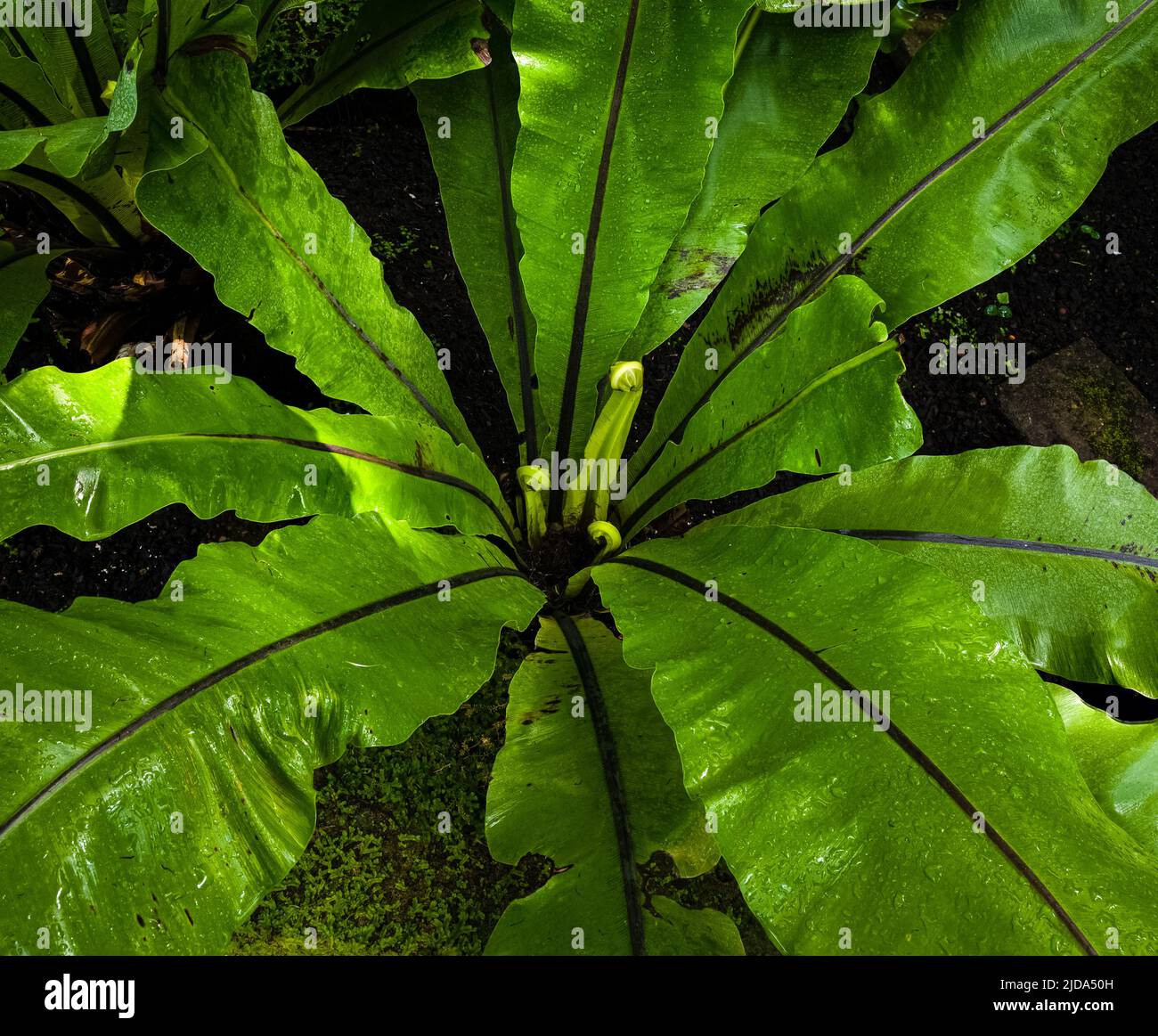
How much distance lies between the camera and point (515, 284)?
1634mm

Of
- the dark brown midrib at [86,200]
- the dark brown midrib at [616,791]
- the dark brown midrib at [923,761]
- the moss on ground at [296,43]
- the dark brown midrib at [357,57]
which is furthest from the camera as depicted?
the moss on ground at [296,43]

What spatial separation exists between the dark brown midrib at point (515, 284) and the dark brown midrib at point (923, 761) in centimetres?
64

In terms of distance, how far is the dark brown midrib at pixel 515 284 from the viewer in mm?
1578

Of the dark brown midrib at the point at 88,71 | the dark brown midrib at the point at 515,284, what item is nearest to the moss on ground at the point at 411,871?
the dark brown midrib at the point at 515,284

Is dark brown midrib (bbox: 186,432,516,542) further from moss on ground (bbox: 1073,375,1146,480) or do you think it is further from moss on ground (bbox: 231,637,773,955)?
moss on ground (bbox: 1073,375,1146,480)

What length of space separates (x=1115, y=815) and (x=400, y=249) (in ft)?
5.43

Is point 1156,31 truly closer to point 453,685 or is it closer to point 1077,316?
point 1077,316

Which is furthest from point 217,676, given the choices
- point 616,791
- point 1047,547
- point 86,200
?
point 1047,547

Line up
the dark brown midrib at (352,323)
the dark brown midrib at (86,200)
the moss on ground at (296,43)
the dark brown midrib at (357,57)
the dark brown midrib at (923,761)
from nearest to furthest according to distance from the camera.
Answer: the dark brown midrib at (923,761) < the dark brown midrib at (352,323) < the dark brown midrib at (86,200) < the dark brown midrib at (357,57) < the moss on ground at (296,43)

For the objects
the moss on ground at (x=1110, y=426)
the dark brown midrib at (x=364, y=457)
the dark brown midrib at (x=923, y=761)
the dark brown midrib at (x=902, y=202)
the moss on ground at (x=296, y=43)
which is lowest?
the dark brown midrib at (x=923, y=761)

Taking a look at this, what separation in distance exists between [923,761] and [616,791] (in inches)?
17.7

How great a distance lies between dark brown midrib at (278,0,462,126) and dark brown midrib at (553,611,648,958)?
1.10 meters

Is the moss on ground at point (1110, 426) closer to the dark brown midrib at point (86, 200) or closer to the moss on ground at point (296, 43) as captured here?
the moss on ground at point (296, 43)
